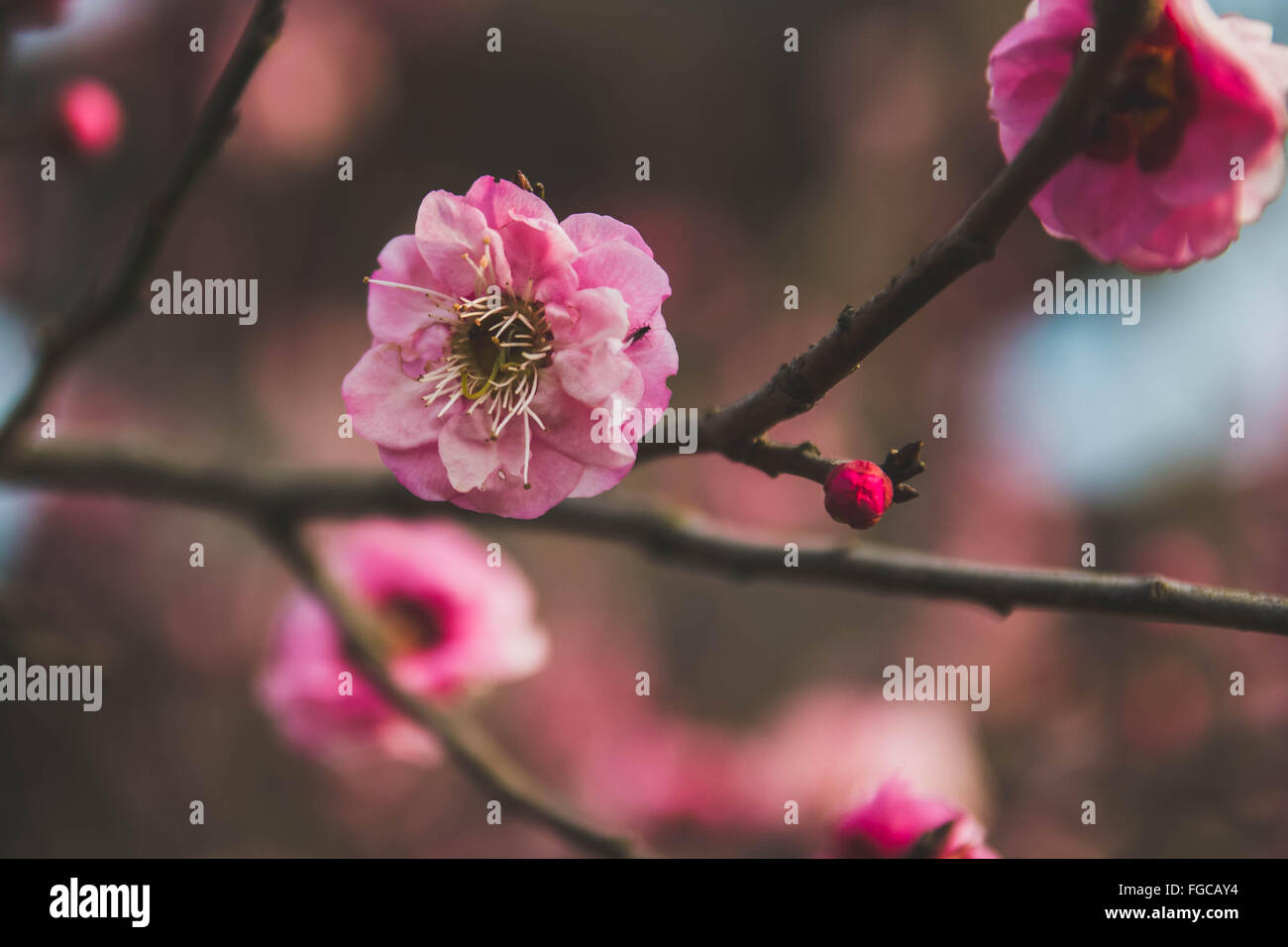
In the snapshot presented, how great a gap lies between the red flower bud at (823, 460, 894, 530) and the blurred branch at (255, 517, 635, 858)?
49cm

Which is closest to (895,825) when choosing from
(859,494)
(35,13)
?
(859,494)

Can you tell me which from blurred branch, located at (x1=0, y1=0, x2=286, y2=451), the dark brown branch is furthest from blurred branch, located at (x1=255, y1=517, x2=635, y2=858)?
blurred branch, located at (x1=0, y1=0, x2=286, y2=451)

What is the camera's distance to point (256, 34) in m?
0.65

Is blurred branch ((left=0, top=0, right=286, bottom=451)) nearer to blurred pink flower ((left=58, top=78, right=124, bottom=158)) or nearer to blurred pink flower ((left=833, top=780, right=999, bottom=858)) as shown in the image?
blurred pink flower ((left=58, top=78, right=124, bottom=158))

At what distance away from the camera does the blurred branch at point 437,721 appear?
2.92ft

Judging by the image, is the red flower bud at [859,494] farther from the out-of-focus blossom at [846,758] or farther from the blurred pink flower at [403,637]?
the out-of-focus blossom at [846,758]

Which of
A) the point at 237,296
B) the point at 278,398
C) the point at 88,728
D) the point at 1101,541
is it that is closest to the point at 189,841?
the point at 88,728

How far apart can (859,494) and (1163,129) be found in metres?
0.31

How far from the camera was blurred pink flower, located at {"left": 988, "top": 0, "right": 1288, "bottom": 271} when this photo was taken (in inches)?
21.6

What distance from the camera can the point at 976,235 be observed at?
508 mm

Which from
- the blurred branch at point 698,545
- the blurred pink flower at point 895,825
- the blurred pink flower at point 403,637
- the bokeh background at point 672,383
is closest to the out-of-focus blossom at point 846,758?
the bokeh background at point 672,383

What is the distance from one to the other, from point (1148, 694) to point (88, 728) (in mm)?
3042

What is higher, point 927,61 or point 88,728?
point 927,61

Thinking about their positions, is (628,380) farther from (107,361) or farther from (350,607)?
(107,361)
